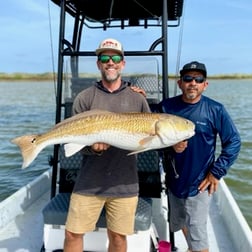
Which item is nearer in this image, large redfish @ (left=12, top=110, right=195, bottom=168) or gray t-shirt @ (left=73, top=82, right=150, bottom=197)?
large redfish @ (left=12, top=110, right=195, bottom=168)

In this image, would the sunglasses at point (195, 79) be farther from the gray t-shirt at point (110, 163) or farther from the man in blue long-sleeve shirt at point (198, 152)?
the gray t-shirt at point (110, 163)

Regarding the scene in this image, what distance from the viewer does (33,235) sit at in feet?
14.5

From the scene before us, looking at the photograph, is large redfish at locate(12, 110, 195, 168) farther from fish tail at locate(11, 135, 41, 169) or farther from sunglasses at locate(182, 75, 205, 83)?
sunglasses at locate(182, 75, 205, 83)

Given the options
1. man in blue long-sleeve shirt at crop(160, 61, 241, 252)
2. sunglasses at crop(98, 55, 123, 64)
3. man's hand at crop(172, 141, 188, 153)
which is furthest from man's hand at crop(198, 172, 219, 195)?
sunglasses at crop(98, 55, 123, 64)

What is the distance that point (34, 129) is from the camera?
15648 mm

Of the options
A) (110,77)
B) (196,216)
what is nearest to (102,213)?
(196,216)

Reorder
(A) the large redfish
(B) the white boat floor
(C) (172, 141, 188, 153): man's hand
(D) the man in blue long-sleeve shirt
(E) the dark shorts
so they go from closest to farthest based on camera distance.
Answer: (A) the large redfish → (C) (172, 141, 188, 153): man's hand → (D) the man in blue long-sleeve shirt → (E) the dark shorts → (B) the white boat floor

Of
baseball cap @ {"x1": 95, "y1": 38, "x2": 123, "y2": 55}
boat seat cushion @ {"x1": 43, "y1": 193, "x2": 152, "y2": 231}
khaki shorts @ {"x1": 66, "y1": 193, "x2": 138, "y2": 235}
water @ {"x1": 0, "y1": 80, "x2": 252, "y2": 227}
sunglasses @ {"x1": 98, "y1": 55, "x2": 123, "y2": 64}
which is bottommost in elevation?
water @ {"x1": 0, "y1": 80, "x2": 252, "y2": 227}

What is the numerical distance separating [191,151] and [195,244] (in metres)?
0.81

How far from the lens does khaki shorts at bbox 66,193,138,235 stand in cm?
306

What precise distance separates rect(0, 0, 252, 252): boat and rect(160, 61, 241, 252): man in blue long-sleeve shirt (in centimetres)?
35

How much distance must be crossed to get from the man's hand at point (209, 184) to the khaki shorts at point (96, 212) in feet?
1.86

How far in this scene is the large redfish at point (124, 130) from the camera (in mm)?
2783

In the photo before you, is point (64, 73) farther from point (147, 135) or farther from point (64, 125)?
point (147, 135)
